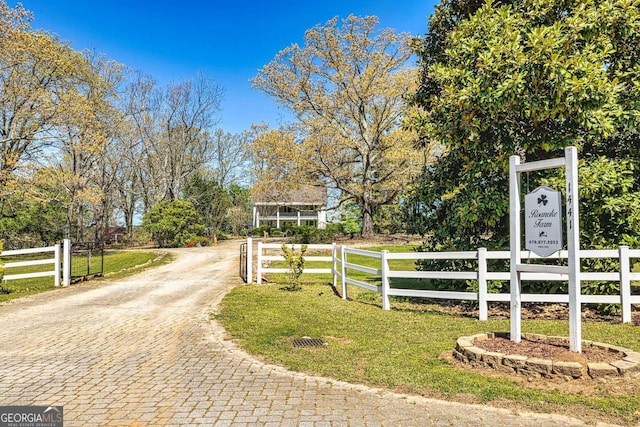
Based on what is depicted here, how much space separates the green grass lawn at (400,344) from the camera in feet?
14.1

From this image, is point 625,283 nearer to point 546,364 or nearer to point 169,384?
point 546,364

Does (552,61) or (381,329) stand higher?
(552,61)

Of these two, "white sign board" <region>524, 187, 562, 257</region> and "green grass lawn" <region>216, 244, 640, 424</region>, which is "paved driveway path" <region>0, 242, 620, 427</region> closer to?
"green grass lawn" <region>216, 244, 640, 424</region>

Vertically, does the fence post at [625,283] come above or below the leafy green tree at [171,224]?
below

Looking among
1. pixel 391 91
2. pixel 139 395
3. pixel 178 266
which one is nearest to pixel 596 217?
pixel 139 395

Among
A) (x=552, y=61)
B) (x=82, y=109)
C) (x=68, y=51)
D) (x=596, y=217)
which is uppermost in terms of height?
(x=68, y=51)

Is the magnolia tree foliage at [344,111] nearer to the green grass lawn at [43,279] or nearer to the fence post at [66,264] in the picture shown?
the green grass lawn at [43,279]

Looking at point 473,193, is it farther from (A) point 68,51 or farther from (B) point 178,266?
(A) point 68,51

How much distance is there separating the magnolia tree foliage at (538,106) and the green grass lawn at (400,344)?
219 cm

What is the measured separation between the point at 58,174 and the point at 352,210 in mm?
28265

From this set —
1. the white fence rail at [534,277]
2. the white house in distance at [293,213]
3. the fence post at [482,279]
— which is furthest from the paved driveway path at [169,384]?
the white house in distance at [293,213]

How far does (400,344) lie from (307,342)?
4.45 feet

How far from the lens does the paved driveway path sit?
12.8 ft

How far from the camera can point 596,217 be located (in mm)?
8664
